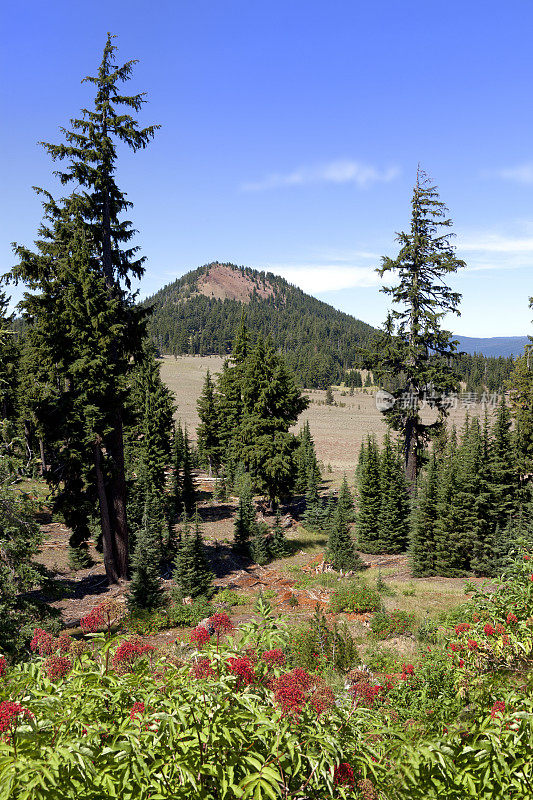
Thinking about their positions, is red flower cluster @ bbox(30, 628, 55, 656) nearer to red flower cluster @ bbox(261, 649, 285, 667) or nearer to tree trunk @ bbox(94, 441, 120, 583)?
red flower cluster @ bbox(261, 649, 285, 667)

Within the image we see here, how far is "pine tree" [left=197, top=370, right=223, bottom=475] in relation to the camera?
40031mm

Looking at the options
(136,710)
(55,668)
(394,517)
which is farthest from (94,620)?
(394,517)

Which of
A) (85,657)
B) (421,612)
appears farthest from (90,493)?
(85,657)

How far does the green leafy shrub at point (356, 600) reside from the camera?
44.2ft

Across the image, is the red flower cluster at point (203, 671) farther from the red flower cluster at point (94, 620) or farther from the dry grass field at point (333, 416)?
the dry grass field at point (333, 416)

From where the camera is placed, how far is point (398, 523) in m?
23.5

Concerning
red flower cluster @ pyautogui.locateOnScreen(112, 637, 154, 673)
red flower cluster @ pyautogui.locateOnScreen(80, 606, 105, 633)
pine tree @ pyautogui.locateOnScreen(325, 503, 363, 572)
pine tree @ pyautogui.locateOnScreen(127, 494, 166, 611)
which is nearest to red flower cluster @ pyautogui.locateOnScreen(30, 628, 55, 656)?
red flower cluster @ pyautogui.locateOnScreen(80, 606, 105, 633)

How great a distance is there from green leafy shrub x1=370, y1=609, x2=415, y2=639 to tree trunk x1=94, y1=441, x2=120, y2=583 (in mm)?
9179

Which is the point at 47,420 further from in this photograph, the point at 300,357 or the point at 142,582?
the point at 300,357

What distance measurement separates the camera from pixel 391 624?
462 inches

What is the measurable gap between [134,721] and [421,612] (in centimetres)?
1237

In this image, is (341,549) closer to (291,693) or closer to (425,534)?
(425,534)

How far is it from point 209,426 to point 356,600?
93.5ft

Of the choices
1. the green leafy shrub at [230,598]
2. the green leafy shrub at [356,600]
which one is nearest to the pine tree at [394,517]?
the green leafy shrub at [356,600]
